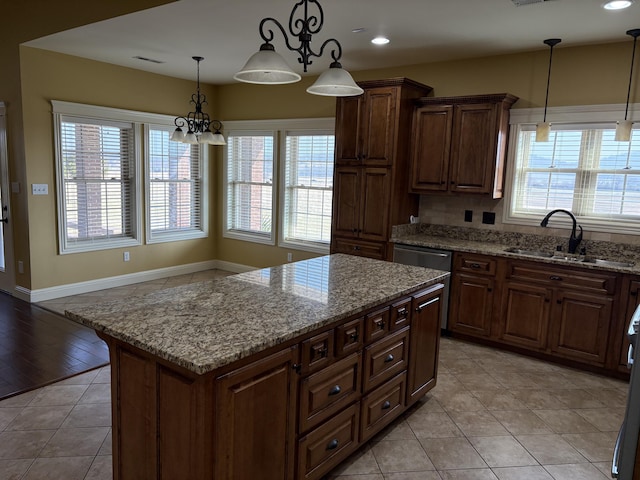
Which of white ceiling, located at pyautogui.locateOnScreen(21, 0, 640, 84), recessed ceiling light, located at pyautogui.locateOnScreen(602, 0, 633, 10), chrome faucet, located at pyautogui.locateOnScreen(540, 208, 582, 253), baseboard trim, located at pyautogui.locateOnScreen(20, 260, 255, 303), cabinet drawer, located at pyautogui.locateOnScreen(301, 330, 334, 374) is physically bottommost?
baseboard trim, located at pyautogui.locateOnScreen(20, 260, 255, 303)

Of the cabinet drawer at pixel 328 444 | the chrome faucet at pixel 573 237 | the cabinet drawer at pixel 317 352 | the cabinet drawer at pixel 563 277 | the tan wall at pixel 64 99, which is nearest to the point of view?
the cabinet drawer at pixel 317 352

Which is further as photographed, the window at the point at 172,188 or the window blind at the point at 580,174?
the window at the point at 172,188

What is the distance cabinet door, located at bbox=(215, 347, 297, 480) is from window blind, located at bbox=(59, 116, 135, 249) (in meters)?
4.39

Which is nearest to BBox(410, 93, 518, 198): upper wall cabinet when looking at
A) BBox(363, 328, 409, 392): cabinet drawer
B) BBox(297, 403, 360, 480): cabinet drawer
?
BBox(363, 328, 409, 392): cabinet drawer

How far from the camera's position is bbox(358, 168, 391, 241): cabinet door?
4637 mm

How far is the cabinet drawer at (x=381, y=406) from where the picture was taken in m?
2.53

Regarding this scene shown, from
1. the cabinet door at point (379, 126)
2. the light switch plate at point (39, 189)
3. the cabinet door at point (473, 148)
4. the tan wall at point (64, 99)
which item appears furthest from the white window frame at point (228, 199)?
the cabinet door at point (473, 148)

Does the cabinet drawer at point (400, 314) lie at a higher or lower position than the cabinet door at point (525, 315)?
higher

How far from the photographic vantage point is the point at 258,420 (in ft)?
5.99

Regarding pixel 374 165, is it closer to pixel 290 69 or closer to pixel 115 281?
pixel 290 69

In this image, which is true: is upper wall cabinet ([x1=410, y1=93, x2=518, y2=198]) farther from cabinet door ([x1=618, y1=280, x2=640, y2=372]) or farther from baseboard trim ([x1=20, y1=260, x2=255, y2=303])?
baseboard trim ([x1=20, y1=260, x2=255, y2=303])

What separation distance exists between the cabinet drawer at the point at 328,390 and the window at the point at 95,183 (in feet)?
14.1

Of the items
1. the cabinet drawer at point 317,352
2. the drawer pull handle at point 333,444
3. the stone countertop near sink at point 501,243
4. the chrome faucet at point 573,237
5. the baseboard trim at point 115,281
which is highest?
the chrome faucet at point 573,237

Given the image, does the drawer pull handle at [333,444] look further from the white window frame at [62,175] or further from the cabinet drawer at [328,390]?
the white window frame at [62,175]
